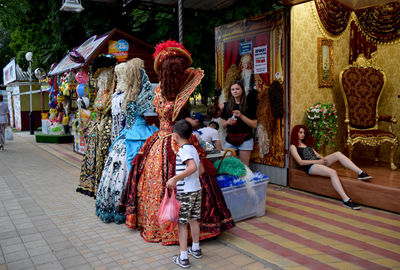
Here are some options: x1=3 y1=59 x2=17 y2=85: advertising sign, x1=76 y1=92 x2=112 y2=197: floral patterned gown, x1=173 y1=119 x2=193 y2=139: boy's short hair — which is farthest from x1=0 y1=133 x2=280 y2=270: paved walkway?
x1=3 y1=59 x2=17 y2=85: advertising sign

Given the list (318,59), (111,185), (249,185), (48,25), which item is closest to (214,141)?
(249,185)

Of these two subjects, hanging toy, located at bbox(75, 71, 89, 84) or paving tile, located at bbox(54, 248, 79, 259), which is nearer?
paving tile, located at bbox(54, 248, 79, 259)

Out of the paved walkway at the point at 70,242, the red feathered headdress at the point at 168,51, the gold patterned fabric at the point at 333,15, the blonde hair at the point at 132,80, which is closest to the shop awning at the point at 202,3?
the gold patterned fabric at the point at 333,15

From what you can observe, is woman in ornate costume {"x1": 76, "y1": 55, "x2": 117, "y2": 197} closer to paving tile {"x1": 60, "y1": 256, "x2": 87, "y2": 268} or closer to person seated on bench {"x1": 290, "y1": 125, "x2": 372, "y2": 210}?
paving tile {"x1": 60, "y1": 256, "x2": 87, "y2": 268}

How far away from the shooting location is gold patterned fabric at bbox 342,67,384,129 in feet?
22.0

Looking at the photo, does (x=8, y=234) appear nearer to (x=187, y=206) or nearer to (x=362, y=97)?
(x=187, y=206)

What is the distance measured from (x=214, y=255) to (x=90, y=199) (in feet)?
10.2

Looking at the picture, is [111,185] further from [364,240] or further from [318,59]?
[318,59]

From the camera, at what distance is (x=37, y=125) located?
21.2 metres

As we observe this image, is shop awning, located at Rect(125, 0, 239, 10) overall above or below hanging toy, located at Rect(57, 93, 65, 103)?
above

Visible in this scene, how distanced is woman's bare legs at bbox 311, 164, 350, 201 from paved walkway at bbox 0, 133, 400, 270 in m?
0.18

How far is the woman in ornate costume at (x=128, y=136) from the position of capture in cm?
459

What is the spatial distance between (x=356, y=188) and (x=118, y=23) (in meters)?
9.23

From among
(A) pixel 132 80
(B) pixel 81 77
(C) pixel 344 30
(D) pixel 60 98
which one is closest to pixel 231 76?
(C) pixel 344 30
